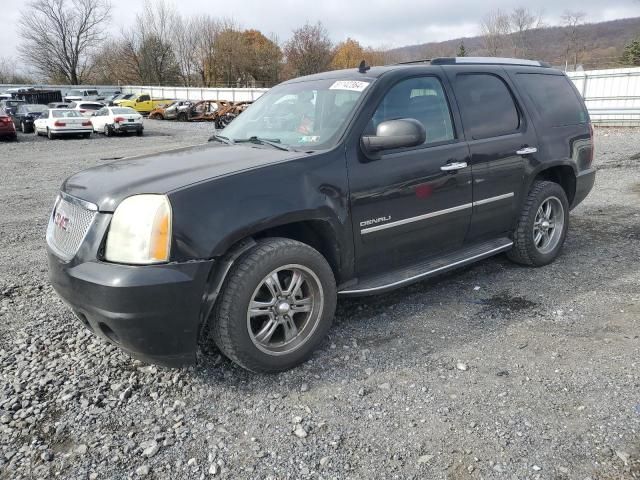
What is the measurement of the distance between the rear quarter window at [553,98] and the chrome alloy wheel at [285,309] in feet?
9.55

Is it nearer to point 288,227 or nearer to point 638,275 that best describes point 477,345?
point 288,227

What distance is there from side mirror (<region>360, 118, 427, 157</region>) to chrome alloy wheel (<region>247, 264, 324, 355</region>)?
37.7 inches

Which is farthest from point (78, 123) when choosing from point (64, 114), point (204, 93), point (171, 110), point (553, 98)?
point (204, 93)

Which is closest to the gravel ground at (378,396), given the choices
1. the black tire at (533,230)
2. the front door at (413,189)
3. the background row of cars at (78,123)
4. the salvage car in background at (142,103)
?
the black tire at (533,230)

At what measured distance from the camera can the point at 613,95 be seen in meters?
19.4

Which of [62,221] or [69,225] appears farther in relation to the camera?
[62,221]

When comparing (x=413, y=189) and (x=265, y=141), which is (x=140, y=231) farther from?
(x=413, y=189)

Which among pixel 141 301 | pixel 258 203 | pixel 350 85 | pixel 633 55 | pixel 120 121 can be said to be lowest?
pixel 141 301

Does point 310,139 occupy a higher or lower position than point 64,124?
lower

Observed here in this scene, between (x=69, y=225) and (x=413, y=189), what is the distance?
2.26m

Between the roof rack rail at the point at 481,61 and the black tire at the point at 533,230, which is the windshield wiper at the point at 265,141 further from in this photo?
the black tire at the point at 533,230

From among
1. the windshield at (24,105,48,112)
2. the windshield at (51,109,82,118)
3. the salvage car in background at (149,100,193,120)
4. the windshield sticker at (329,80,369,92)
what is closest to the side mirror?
the windshield sticker at (329,80,369,92)

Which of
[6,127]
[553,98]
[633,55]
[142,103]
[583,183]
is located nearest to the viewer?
[553,98]

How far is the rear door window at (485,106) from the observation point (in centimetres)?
417
